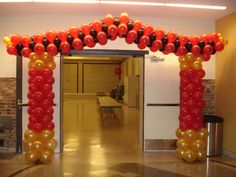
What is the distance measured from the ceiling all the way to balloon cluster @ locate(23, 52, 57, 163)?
3.38 feet

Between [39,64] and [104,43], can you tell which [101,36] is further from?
[39,64]

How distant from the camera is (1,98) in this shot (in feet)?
20.5

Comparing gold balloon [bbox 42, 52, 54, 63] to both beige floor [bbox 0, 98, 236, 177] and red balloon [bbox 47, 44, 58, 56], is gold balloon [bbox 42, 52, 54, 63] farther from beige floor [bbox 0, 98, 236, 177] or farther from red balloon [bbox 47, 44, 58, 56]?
beige floor [bbox 0, 98, 236, 177]

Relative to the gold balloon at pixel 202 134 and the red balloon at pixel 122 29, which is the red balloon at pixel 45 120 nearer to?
the red balloon at pixel 122 29

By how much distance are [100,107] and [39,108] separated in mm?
6054

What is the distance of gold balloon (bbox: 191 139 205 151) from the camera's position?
560 cm

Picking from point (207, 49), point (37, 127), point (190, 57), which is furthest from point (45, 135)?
point (207, 49)

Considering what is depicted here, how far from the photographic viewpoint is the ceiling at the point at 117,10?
18.1ft

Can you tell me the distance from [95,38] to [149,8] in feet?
4.45

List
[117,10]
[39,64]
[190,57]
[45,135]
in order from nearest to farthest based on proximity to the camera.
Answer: [39,64] → [45,135] → [190,57] → [117,10]

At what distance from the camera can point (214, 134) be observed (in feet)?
20.2

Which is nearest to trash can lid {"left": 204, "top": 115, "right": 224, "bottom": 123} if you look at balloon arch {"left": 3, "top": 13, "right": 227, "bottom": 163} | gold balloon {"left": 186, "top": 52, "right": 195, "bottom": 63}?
balloon arch {"left": 3, "top": 13, "right": 227, "bottom": 163}

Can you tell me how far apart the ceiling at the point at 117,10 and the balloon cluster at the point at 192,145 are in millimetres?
2270

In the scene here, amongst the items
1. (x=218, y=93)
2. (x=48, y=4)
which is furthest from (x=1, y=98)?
(x=218, y=93)
